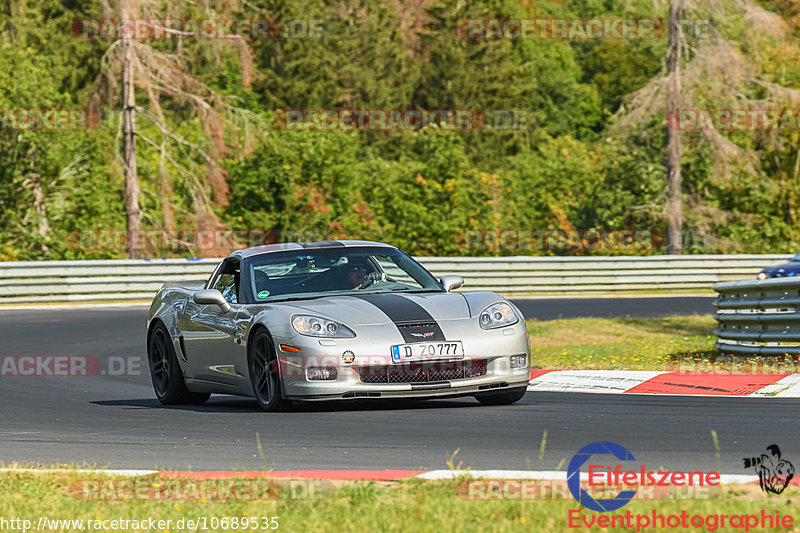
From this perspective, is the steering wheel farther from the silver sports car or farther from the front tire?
the front tire

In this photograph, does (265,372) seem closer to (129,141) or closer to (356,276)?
(356,276)

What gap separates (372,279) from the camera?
10.4 meters

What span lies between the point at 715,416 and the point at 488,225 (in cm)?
3319

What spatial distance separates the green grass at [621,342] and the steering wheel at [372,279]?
308 cm

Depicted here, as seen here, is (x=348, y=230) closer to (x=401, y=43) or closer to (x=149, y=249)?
(x=149, y=249)

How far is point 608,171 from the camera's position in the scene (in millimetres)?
40438

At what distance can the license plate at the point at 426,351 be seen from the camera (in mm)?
9070

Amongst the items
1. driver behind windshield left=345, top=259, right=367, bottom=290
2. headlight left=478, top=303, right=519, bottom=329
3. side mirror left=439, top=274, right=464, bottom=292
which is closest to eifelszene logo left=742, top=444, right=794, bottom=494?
headlight left=478, top=303, right=519, bottom=329

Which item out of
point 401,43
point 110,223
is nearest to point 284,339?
point 110,223

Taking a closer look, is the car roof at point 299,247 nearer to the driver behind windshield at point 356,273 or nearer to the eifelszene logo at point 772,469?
the driver behind windshield at point 356,273

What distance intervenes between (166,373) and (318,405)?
2015mm

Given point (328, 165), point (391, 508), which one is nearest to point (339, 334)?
point (391, 508)

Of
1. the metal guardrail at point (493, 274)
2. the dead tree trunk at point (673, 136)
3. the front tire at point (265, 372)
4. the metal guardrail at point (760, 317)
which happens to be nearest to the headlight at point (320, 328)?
the front tire at point (265, 372)

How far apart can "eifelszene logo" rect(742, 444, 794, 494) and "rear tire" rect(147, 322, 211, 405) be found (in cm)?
559
